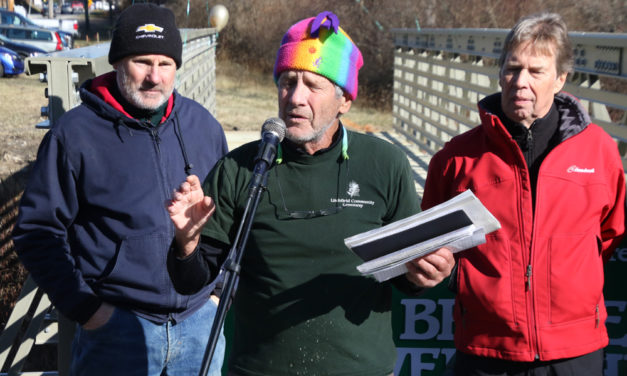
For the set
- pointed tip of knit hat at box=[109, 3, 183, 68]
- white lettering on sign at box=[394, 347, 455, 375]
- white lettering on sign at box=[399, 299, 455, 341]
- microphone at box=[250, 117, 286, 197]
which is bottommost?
Result: white lettering on sign at box=[394, 347, 455, 375]

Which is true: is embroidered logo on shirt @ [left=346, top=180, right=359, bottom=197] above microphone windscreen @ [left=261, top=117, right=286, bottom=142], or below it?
below

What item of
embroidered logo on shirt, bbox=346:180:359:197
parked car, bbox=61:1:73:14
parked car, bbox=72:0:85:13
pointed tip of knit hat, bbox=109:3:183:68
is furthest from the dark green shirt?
parked car, bbox=72:0:85:13

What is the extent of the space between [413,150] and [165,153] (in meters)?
9.17

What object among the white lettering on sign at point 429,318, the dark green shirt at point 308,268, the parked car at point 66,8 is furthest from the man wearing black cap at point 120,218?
the parked car at point 66,8

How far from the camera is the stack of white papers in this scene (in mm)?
2133

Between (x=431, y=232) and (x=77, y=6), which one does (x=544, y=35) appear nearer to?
(x=431, y=232)

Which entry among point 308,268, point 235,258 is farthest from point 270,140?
point 308,268

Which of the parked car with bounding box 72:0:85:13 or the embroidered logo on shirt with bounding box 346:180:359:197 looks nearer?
the embroidered logo on shirt with bounding box 346:180:359:197

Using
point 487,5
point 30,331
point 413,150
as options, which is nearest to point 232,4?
point 487,5

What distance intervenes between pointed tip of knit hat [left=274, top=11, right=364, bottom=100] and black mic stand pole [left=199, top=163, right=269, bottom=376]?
54 centimetres

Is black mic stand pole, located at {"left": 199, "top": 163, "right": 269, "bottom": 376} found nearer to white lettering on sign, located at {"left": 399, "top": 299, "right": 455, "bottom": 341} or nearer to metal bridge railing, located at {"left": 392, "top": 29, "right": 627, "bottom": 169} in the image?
white lettering on sign, located at {"left": 399, "top": 299, "right": 455, "bottom": 341}

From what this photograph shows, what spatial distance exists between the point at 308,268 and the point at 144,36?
1.34 m

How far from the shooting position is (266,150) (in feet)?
7.04

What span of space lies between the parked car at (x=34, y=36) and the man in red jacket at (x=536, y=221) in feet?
104
